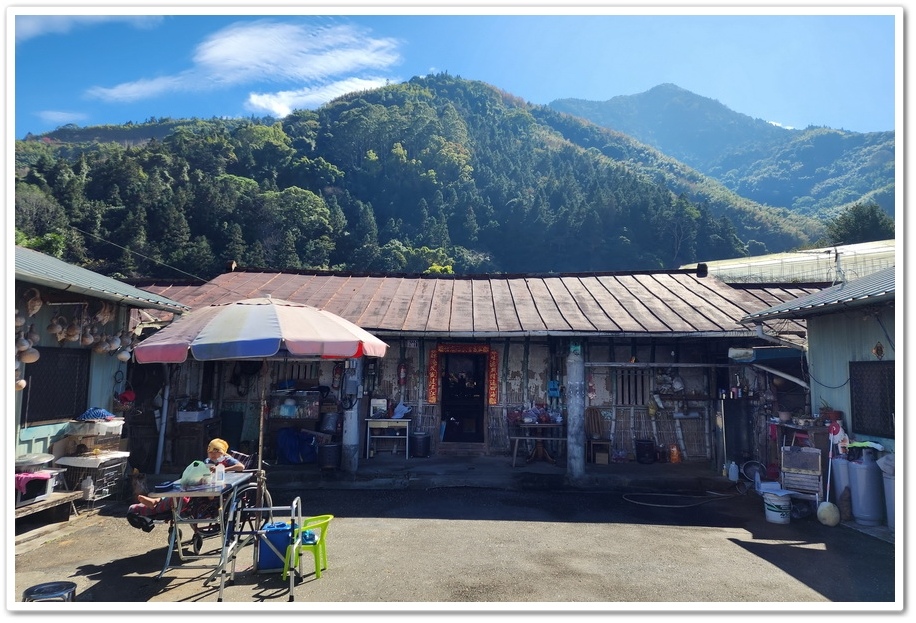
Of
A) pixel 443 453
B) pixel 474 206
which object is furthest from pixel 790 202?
pixel 443 453

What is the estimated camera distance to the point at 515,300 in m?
12.2

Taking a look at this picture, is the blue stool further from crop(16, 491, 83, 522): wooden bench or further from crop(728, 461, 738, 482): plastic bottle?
crop(728, 461, 738, 482): plastic bottle

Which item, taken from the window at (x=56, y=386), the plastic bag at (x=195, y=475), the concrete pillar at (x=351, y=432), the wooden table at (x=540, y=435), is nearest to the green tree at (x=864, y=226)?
the wooden table at (x=540, y=435)

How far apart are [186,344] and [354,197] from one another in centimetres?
6622

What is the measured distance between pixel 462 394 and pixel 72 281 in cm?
838

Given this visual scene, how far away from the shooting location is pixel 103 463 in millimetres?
7578

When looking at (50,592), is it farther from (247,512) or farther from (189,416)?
(189,416)

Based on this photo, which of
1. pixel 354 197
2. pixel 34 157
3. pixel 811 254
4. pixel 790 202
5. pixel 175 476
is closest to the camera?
pixel 175 476

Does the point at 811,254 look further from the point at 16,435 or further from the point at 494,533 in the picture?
the point at 16,435

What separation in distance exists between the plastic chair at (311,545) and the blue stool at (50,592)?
65.6 inches

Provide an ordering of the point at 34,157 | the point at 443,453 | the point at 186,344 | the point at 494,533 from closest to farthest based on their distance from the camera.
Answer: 1. the point at 186,344
2. the point at 494,533
3. the point at 443,453
4. the point at 34,157

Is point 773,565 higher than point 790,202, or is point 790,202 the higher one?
point 790,202

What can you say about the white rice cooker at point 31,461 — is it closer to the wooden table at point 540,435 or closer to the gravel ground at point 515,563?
the gravel ground at point 515,563

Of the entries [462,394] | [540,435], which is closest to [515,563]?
[540,435]
